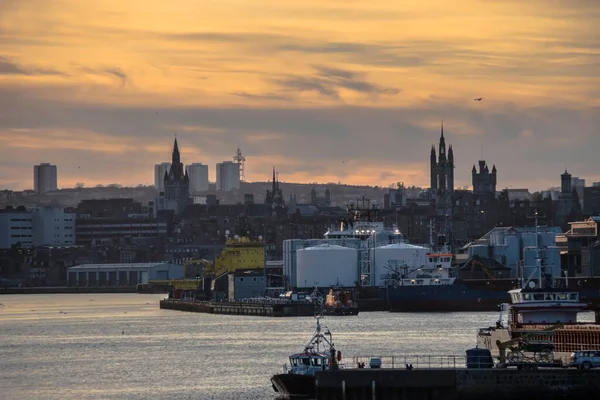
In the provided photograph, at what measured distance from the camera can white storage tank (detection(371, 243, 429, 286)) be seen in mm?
157000

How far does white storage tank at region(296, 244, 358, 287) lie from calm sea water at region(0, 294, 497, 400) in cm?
1393

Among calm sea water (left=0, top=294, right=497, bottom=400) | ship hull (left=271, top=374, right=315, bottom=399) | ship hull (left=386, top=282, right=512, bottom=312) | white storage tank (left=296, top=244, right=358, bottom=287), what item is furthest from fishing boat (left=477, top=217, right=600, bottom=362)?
white storage tank (left=296, top=244, right=358, bottom=287)

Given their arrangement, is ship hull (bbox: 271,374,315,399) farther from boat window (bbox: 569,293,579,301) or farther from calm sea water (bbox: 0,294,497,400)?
boat window (bbox: 569,293,579,301)

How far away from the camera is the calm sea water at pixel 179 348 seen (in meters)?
73.7

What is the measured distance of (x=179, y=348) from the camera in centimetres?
9781

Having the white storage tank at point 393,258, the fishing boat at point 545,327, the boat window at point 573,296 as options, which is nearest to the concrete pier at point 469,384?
the fishing boat at point 545,327

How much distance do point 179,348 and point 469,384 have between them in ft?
141

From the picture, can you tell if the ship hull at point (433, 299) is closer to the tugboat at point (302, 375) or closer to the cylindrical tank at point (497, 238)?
the cylindrical tank at point (497, 238)

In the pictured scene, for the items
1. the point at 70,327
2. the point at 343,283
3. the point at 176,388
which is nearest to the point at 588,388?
the point at 176,388

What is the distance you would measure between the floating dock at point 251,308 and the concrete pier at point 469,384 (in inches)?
3142

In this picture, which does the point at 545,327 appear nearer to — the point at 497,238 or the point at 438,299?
the point at 438,299

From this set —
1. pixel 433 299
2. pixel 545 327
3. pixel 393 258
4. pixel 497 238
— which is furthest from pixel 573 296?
pixel 497 238

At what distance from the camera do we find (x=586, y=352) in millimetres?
58812

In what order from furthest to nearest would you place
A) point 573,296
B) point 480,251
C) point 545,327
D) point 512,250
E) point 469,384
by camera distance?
point 480,251
point 512,250
point 573,296
point 545,327
point 469,384
